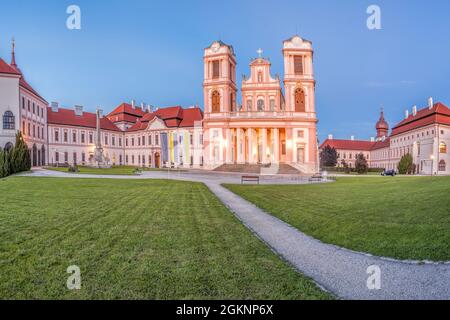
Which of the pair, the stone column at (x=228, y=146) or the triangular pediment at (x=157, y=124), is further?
the triangular pediment at (x=157, y=124)

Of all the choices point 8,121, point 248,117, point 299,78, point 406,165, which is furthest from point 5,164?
point 406,165

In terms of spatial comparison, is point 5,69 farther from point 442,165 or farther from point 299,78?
point 442,165

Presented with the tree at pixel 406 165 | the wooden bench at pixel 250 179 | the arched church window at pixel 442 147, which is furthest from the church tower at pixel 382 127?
the wooden bench at pixel 250 179

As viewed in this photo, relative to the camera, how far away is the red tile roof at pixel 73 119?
58.8 m

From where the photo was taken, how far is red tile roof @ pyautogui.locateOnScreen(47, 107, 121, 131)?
5884cm

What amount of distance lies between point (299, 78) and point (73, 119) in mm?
44862

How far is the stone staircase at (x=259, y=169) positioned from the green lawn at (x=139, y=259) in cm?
3346

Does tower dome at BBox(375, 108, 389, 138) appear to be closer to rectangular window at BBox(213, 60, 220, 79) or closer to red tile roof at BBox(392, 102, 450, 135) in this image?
red tile roof at BBox(392, 102, 450, 135)

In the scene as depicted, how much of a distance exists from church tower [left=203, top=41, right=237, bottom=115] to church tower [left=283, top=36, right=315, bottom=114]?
31.2 ft

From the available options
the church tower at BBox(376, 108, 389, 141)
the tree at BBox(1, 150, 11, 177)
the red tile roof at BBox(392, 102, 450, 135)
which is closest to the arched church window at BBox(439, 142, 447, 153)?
the red tile roof at BBox(392, 102, 450, 135)

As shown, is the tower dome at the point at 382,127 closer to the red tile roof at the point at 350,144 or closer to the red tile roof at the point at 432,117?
the red tile roof at the point at 350,144

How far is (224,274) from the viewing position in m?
5.20

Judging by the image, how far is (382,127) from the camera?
106m
